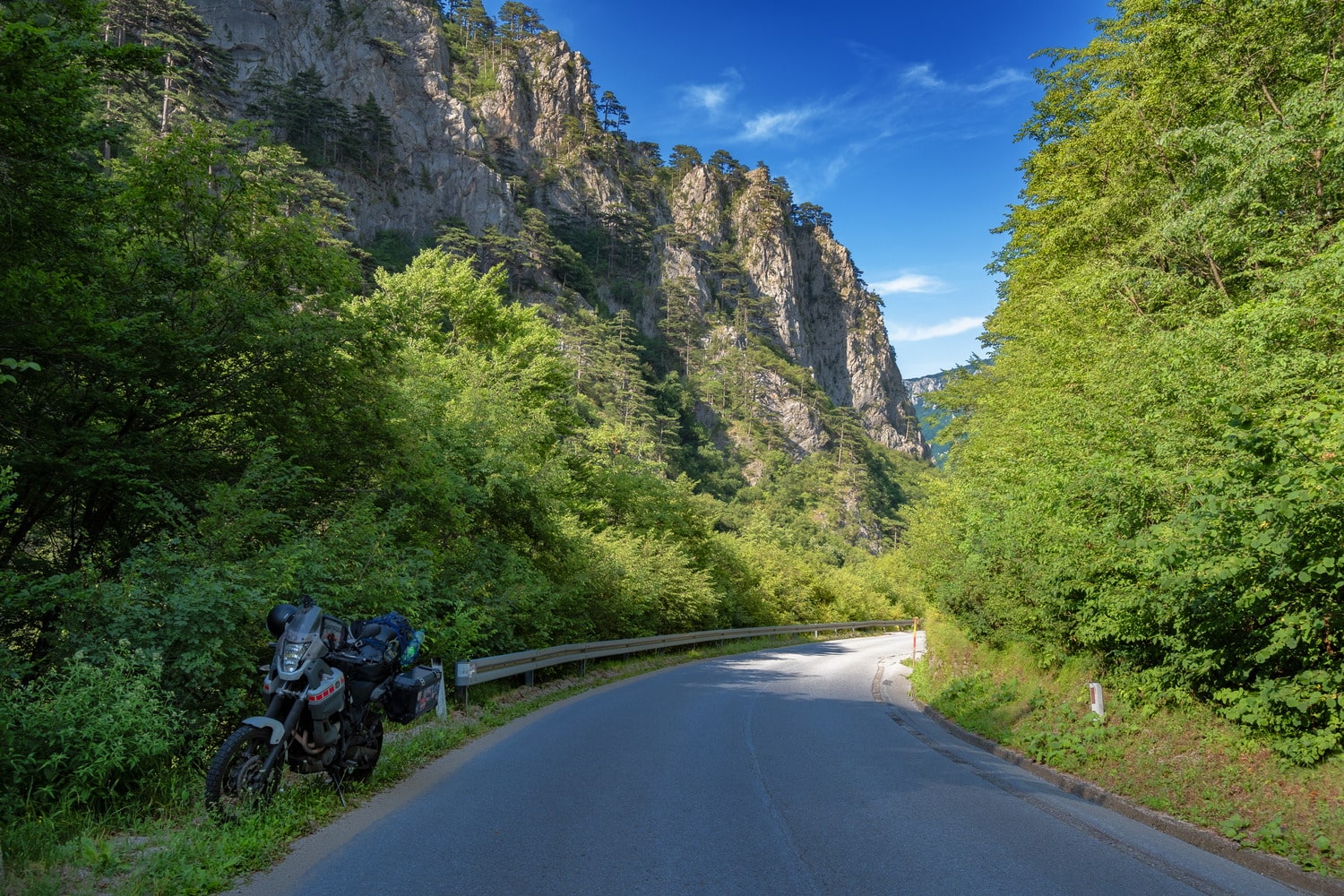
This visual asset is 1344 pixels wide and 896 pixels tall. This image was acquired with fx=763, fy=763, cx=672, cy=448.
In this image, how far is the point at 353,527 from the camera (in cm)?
958

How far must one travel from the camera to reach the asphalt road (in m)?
4.47

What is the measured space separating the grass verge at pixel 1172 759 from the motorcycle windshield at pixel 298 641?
684 cm

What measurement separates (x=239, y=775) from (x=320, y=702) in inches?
24.4

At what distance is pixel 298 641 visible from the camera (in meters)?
5.25

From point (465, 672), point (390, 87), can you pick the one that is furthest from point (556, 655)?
point (390, 87)

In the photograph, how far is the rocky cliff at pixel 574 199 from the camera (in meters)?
88.5

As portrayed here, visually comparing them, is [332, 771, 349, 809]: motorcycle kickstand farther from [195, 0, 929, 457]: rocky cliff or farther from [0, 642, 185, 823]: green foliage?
[195, 0, 929, 457]: rocky cliff

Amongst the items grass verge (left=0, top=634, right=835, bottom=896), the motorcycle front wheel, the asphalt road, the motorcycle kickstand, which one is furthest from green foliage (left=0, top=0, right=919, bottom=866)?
the asphalt road

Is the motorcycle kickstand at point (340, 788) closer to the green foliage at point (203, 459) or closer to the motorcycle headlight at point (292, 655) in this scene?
the green foliage at point (203, 459)

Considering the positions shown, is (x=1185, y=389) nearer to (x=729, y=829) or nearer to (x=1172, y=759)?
(x=1172, y=759)

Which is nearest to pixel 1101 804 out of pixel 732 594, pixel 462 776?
pixel 462 776

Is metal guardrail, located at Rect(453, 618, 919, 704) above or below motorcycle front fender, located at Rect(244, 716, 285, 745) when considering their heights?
below

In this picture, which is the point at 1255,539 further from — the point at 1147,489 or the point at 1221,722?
the point at 1221,722

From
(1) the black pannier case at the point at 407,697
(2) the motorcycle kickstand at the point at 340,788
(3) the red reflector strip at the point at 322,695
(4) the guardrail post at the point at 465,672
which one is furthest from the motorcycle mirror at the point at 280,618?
(4) the guardrail post at the point at 465,672
